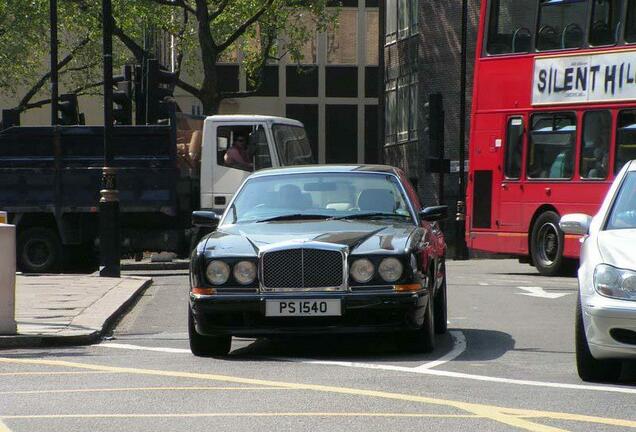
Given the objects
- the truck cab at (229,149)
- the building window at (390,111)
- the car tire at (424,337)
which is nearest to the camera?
the car tire at (424,337)

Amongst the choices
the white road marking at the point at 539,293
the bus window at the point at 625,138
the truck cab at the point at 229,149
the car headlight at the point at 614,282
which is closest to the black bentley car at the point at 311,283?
the car headlight at the point at 614,282

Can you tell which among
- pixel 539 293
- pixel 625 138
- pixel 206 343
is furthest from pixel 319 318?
pixel 625 138

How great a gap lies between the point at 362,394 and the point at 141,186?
55.0ft

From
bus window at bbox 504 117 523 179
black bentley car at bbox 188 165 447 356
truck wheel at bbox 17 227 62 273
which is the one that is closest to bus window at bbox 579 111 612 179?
bus window at bbox 504 117 523 179

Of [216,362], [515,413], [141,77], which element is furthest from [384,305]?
[141,77]

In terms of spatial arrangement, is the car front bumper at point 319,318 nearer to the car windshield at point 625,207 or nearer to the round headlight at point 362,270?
the round headlight at point 362,270

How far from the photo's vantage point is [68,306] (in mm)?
16953

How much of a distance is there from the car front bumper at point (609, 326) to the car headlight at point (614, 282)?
1.5 inches

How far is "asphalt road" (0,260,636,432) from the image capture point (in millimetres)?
8461

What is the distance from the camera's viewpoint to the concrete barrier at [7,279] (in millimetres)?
13539

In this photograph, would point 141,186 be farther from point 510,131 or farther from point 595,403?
point 595,403

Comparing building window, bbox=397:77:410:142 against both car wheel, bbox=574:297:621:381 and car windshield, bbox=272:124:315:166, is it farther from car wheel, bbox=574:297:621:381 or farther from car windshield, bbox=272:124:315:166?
car wheel, bbox=574:297:621:381

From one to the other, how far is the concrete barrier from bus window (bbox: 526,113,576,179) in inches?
528

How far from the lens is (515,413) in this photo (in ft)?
28.6
